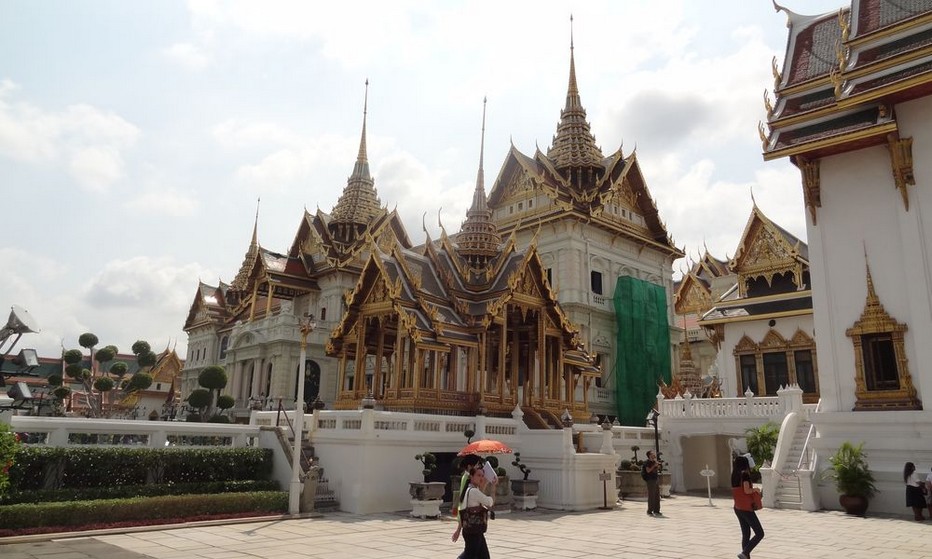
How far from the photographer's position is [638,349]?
34.1 m

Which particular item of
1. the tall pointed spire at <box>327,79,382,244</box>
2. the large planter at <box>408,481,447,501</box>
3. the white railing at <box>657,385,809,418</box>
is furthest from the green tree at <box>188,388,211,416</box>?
the large planter at <box>408,481,447,501</box>

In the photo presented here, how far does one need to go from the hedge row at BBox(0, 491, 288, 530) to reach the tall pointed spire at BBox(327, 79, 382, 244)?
31709 mm

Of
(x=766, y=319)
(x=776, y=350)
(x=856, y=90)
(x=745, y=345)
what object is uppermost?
(x=856, y=90)

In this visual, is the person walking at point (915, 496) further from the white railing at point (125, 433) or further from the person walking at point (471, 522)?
the white railing at point (125, 433)

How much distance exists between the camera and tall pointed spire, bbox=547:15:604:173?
3731 cm

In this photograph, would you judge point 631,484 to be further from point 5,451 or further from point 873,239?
point 5,451

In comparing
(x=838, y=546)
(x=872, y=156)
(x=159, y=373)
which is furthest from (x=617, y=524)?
(x=159, y=373)

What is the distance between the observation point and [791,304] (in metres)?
23.5

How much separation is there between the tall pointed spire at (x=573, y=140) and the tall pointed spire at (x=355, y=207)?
1235 centimetres

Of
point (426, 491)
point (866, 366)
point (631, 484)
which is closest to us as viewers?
point (426, 491)

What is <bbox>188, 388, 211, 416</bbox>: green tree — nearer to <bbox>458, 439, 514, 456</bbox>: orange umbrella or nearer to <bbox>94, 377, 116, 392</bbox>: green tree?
<bbox>94, 377, 116, 392</bbox>: green tree

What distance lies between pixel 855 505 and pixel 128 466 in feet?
43.1

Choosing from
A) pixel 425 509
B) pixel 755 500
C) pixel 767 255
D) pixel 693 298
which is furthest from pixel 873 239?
pixel 693 298

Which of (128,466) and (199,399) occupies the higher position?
(199,399)
